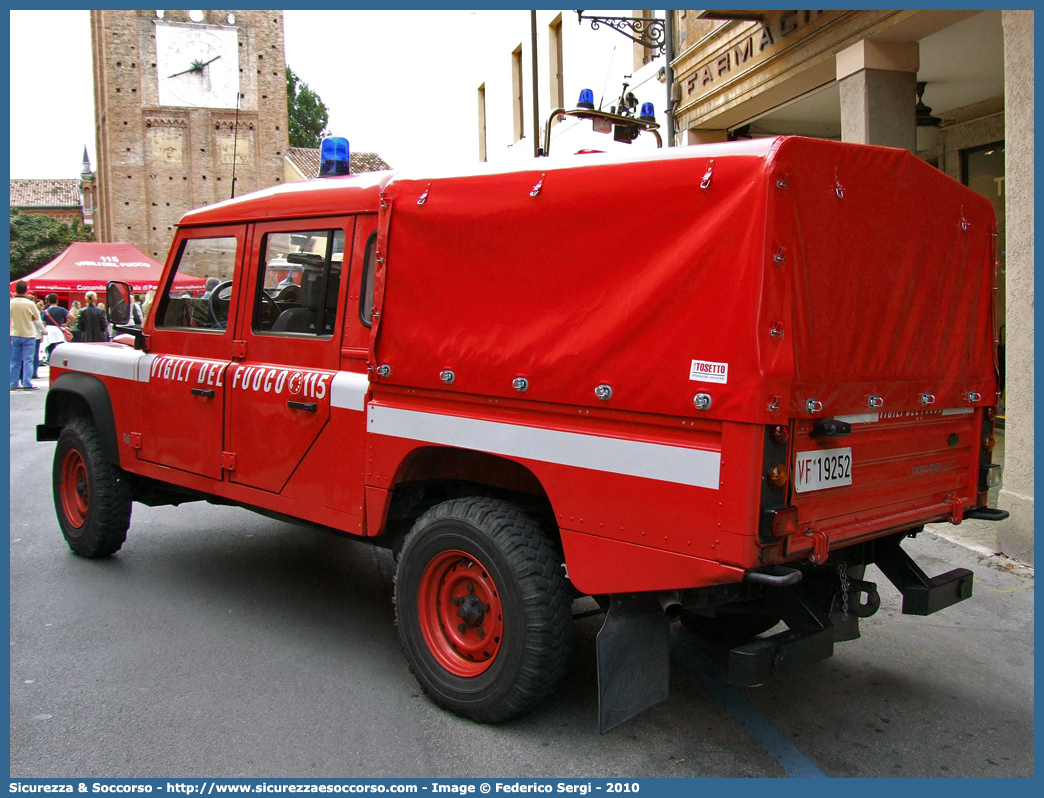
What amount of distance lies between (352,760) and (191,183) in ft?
141

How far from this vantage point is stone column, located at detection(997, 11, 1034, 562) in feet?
18.8

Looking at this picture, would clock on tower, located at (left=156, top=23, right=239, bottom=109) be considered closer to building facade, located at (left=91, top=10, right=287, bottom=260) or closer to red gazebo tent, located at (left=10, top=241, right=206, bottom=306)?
building facade, located at (left=91, top=10, right=287, bottom=260)

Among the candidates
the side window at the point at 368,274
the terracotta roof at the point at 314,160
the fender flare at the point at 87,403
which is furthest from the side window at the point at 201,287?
the terracotta roof at the point at 314,160

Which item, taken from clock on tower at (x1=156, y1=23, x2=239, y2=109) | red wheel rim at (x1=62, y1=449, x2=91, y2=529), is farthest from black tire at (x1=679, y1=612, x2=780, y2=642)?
clock on tower at (x1=156, y1=23, x2=239, y2=109)

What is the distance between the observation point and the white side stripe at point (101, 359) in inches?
218

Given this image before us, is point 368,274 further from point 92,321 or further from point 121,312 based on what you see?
point 92,321

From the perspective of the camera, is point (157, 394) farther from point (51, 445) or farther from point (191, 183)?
point (191, 183)

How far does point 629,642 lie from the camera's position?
3193mm

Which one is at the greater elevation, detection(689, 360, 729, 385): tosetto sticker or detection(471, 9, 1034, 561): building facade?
detection(471, 9, 1034, 561): building facade

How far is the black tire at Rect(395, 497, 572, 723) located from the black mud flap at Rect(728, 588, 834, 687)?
28.0 inches

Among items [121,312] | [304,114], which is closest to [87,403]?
[121,312]

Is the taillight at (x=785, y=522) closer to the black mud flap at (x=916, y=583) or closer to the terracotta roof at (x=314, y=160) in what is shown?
the black mud flap at (x=916, y=583)

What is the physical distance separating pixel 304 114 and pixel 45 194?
121ft

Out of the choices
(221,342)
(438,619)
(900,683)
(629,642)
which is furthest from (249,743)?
(900,683)
